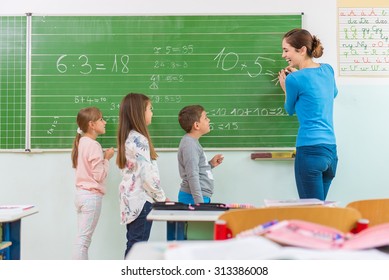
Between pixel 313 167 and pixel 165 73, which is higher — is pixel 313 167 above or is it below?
below

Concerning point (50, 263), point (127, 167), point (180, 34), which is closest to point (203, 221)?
point (50, 263)

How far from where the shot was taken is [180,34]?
4098mm

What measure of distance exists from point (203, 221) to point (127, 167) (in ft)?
3.74

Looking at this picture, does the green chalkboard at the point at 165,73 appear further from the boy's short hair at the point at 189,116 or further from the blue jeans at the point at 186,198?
the blue jeans at the point at 186,198

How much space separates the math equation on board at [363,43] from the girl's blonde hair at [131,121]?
1.64 m

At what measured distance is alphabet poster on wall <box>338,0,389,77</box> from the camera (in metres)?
4.07

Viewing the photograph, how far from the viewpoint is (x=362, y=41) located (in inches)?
160

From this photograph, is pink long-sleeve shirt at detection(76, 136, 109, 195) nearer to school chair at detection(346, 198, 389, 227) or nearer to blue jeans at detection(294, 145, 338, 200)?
blue jeans at detection(294, 145, 338, 200)

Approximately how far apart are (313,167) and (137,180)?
3.82ft

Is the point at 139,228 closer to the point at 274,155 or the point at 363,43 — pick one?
the point at 274,155

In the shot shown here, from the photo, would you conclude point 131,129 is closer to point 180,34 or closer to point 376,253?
point 180,34

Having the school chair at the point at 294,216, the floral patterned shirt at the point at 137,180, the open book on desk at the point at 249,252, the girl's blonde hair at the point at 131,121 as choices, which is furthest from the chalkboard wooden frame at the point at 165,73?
the open book on desk at the point at 249,252

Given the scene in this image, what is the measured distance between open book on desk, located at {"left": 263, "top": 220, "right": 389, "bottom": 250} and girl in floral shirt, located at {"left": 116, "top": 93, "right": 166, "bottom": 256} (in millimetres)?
2010

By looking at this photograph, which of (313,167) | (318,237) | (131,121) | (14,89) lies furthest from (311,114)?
(14,89)
